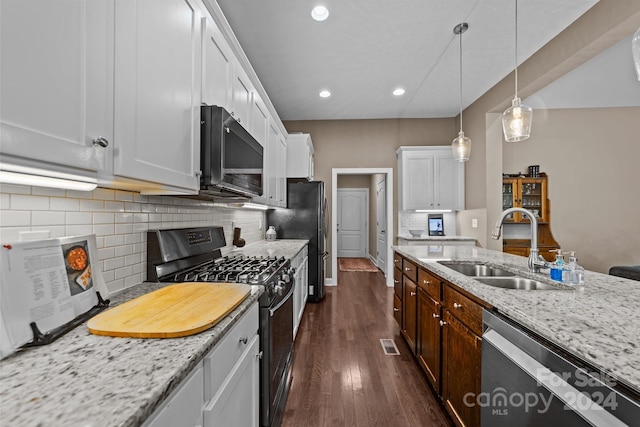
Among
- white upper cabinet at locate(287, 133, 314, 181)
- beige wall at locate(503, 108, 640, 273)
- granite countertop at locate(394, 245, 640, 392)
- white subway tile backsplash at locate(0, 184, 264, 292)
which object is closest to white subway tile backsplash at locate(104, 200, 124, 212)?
white subway tile backsplash at locate(0, 184, 264, 292)

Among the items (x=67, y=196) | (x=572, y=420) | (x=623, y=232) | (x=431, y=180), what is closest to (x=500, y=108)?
(x=431, y=180)

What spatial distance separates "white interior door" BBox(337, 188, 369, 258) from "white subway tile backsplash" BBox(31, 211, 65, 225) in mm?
7586

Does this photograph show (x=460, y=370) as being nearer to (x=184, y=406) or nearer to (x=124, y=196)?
(x=184, y=406)

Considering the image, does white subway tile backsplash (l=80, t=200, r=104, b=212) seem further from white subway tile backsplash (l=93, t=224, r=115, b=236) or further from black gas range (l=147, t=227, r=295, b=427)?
black gas range (l=147, t=227, r=295, b=427)

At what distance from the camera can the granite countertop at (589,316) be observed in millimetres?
702

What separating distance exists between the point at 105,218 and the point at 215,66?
101cm

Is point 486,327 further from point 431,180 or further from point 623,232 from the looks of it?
point 623,232

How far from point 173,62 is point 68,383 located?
46.0 inches

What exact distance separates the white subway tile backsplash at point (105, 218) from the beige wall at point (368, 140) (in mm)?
3408

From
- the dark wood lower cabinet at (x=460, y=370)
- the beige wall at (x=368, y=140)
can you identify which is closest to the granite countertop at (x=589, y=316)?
the dark wood lower cabinet at (x=460, y=370)

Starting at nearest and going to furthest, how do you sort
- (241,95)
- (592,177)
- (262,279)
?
(262,279) → (241,95) → (592,177)

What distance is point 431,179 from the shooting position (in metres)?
4.75

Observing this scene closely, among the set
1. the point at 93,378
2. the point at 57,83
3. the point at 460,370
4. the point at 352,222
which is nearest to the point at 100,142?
the point at 57,83

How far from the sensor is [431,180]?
187 inches
